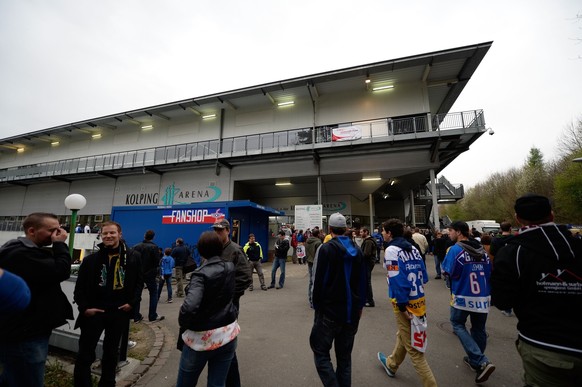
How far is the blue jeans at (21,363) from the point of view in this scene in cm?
185

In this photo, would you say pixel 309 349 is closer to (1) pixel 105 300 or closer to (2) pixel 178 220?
(1) pixel 105 300

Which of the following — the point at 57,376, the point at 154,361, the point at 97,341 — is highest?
the point at 97,341

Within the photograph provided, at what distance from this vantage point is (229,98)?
18.2 metres

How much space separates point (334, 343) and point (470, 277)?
7.25 ft

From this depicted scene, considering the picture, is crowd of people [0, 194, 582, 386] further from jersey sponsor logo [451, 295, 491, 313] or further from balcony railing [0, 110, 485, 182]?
balcony railing [0, 110, 485, 182]

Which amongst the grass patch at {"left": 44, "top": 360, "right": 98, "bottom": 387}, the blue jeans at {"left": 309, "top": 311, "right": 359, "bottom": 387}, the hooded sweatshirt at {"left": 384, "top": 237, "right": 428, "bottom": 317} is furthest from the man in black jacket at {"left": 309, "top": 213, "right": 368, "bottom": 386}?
the grass patch at {"left": 44, "top": 360, "right": 98, "bottom": 387}

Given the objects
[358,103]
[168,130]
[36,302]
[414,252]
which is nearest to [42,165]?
[168,130]

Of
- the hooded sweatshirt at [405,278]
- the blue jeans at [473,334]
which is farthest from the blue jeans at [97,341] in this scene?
the blue jeans at [473,334]

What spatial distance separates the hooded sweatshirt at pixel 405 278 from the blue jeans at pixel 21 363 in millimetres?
3357

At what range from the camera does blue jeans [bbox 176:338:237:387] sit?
1.99m

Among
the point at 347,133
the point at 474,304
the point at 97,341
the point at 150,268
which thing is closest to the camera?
the point at 97,341

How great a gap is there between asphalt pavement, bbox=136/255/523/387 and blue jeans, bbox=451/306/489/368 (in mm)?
296

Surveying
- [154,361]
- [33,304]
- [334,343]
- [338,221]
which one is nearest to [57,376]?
[154,361]

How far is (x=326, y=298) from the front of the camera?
8.14 feet
